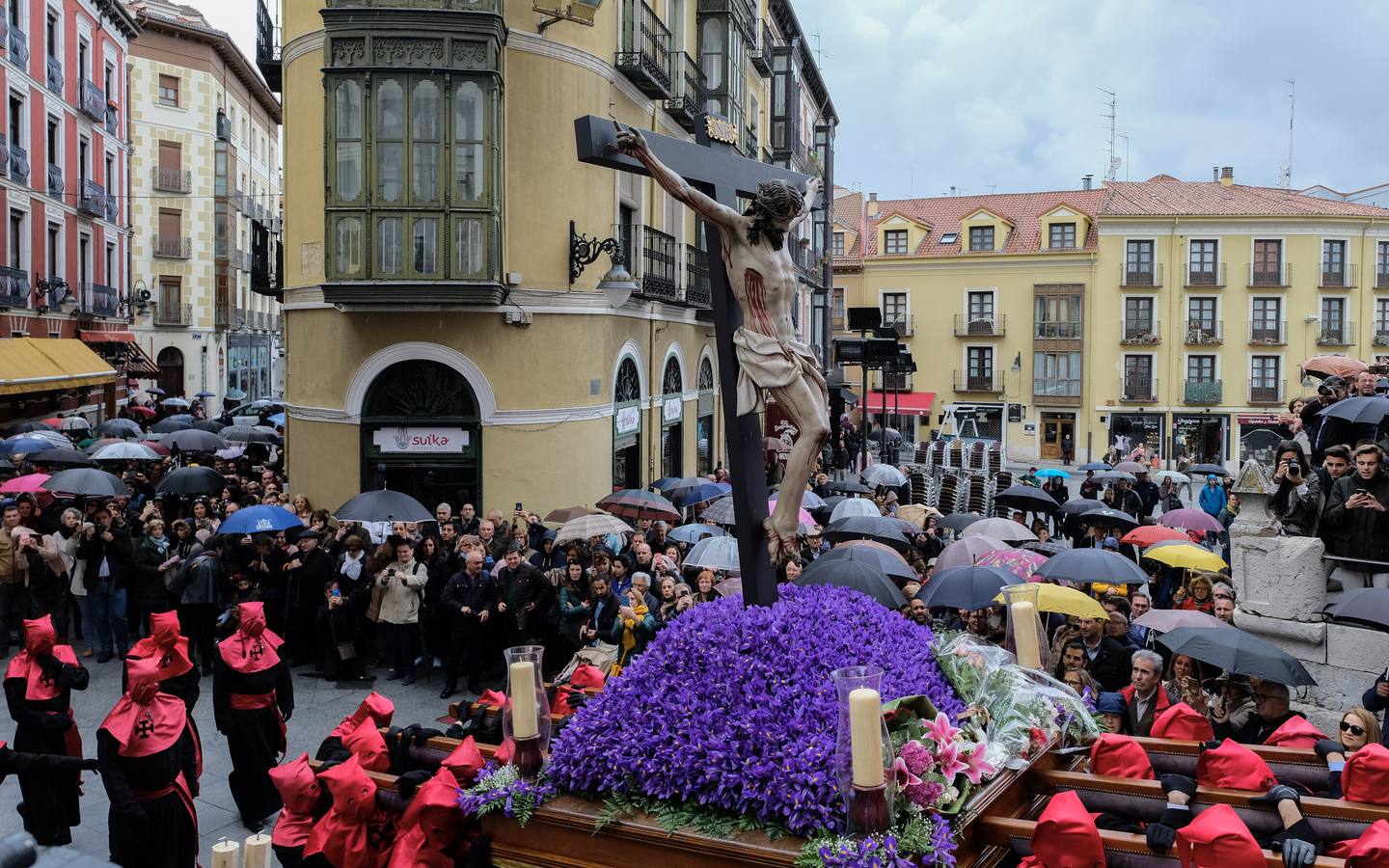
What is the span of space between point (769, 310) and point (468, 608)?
7074 mm

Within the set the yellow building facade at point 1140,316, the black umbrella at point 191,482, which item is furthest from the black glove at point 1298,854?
the yellow building facade at point 1140,316

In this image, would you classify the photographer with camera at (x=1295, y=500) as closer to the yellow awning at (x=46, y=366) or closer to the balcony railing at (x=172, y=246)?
the yellow awning at (x=46, y=366)

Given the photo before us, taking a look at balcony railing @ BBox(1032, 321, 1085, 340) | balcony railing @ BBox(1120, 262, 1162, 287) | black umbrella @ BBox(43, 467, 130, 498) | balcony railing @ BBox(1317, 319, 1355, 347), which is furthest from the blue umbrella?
balcony railing @ BBox(1317, 319, 1355, 347)

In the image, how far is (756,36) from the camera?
3244cm

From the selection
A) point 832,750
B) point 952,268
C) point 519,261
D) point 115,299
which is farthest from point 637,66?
point 952,268

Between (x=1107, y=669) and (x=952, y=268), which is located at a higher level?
(x=952, y=268)

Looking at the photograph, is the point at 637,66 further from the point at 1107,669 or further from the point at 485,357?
the point at 1107,669

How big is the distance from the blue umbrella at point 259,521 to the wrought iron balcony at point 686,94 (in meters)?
13.2

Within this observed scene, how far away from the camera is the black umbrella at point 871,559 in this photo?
10.2 m

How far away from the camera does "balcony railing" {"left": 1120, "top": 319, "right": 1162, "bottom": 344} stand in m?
50.4

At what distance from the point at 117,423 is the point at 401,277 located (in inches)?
447

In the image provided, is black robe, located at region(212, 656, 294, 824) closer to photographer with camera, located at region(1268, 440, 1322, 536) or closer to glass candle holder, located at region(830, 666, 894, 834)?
glass candle holder, located at region(830, 666, 894, 834)

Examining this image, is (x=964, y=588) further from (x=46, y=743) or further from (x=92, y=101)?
(x=92, y=101)

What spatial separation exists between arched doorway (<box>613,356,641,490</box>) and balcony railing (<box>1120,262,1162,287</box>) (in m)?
34.4
